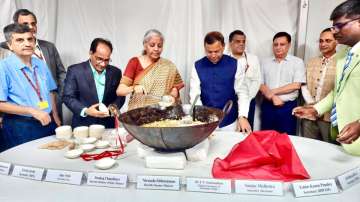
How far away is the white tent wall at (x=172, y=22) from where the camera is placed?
307 centimetres

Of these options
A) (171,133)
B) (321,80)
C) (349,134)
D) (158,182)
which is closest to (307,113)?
(349,134)

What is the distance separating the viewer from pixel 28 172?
1273 millimetres

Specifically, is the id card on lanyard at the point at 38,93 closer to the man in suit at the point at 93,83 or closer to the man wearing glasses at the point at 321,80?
the man in suit at the point at 93,83

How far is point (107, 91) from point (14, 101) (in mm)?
594

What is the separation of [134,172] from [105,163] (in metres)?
0.14

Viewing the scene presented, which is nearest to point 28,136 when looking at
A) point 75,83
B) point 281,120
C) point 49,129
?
point 49,129

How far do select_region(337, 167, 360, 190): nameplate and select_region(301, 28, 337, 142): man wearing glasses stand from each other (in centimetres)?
164

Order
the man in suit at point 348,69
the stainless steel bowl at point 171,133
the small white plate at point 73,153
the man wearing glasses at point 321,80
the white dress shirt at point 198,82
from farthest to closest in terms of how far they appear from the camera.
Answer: the man wearing glasses at point 321,80 → the white dress shirt at point 198,82 → the man in suit at point 348,69 → the small white plate at point 73,153 → the stainless steel bowl at point 171,133

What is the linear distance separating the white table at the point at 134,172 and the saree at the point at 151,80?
70 centimetres

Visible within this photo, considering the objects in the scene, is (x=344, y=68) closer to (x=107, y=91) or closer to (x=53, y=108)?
(x=107, y=91)

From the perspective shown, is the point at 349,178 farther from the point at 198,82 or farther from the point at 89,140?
the point at 198,82

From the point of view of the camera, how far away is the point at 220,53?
90.7 inches

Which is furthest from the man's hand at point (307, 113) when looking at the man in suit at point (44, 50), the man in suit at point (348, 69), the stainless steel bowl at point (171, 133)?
the man in suit at point (44, 50)

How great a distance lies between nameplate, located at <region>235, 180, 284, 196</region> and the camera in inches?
44.8
